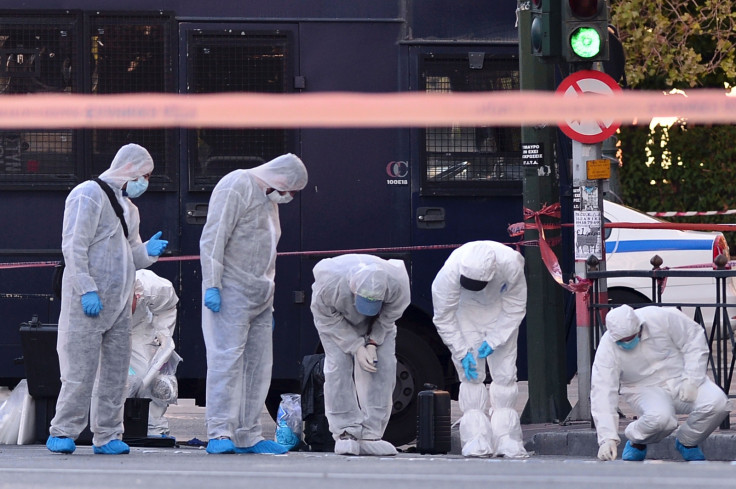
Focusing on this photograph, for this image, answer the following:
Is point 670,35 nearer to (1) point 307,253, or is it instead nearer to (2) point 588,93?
(2) point 588,93

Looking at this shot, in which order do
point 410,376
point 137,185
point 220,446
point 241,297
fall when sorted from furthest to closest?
point 410,376 → point 137,185 → point 241,297 → point 220,446

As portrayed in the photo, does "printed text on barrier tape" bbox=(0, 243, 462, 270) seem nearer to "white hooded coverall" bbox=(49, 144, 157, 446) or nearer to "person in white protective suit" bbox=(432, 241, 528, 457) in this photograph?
"person in white protective suit" bbox=(432, 241, 528, 457)

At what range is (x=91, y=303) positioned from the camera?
8930mm

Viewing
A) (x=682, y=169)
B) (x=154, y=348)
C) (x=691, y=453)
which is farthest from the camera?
(x=682, y=169)

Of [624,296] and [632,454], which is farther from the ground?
[624,296]

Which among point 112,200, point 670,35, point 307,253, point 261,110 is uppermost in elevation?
point 670,35

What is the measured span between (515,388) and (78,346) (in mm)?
2554

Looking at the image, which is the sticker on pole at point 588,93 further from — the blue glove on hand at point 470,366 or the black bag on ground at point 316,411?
the black bag on ground at point 316,411

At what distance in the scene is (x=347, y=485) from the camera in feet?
22.3

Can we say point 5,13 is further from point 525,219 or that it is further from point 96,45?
point 525,219

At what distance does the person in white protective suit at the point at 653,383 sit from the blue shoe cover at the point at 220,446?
2.01m

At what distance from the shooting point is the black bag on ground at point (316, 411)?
991 centimetres

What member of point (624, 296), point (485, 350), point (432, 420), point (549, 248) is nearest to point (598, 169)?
point (549, 248)

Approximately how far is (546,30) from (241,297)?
8.39ft
